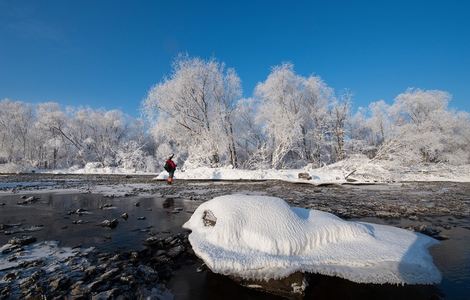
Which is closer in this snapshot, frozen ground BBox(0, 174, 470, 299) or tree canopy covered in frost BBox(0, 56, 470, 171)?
frozen ground BBox(0, 174, 470, 299)

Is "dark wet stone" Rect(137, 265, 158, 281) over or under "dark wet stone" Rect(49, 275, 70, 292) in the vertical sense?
under

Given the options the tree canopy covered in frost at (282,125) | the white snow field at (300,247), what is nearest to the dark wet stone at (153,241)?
the white snow field at (300,247)

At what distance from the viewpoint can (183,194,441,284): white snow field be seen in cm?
397

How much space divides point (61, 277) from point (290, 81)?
34.3m

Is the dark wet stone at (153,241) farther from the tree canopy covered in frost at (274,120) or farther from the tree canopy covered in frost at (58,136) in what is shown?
the tree canopy covered in frost at (58,136)

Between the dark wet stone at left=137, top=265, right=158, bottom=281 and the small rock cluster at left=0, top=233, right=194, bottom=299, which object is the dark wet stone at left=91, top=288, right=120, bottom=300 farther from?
the dark wet stone at left=137, top=265, right=158, bottom=281

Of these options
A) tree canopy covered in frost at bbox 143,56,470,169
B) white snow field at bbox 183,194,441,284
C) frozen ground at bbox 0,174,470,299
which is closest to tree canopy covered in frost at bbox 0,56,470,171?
tree canopy covered in frost at bbox 143,56,470,169

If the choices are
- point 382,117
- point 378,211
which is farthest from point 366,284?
point 382,117

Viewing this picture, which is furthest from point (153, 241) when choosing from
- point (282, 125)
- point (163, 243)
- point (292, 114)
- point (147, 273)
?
point (292, 114)

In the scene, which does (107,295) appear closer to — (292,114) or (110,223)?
(110,223)

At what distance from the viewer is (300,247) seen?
4.36 m

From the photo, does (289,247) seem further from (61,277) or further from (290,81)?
(290,81)

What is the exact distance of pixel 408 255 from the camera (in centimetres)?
442

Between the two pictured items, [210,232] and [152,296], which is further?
[210,232]
